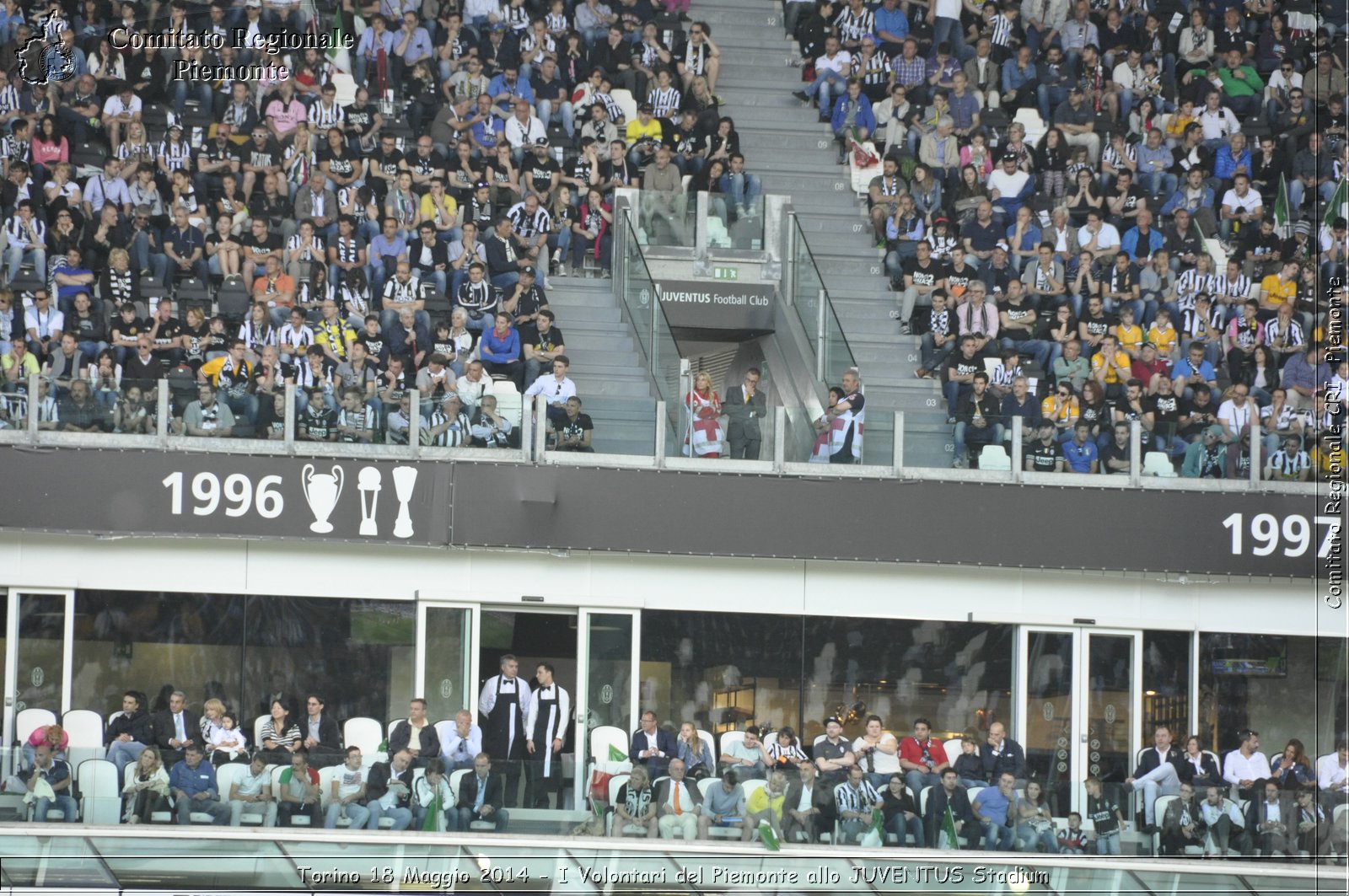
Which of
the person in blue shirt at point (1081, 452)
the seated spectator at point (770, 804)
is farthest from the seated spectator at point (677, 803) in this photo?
the person in blue shirt at point (1081, 452)

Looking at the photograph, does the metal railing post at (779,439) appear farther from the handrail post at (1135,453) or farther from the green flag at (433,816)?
the green flag at (433,816)

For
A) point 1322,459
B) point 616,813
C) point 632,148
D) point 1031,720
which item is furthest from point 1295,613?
point 632,148

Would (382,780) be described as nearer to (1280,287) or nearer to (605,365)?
(605,365)

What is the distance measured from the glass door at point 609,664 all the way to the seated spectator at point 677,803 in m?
1.78

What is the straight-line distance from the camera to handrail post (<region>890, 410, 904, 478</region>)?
17.3 metres

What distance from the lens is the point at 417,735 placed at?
1645 cm

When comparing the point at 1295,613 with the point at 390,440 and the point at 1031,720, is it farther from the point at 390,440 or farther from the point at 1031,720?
the point at 390,440

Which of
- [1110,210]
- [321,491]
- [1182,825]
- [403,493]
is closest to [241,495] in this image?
[321,491]

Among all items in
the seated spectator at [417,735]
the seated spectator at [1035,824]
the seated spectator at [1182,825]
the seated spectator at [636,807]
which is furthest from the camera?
the seated spectator at [417,735]

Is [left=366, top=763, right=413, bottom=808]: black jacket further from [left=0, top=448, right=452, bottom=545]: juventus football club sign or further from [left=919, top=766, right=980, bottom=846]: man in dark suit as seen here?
[left=919, top=766, right=980, bottom=846]: man in dark suit

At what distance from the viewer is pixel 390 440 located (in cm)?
1695

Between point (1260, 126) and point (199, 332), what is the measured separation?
12098mm

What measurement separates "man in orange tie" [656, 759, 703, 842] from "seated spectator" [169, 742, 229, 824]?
3318 millimetres

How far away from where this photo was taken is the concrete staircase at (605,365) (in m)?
17.1
